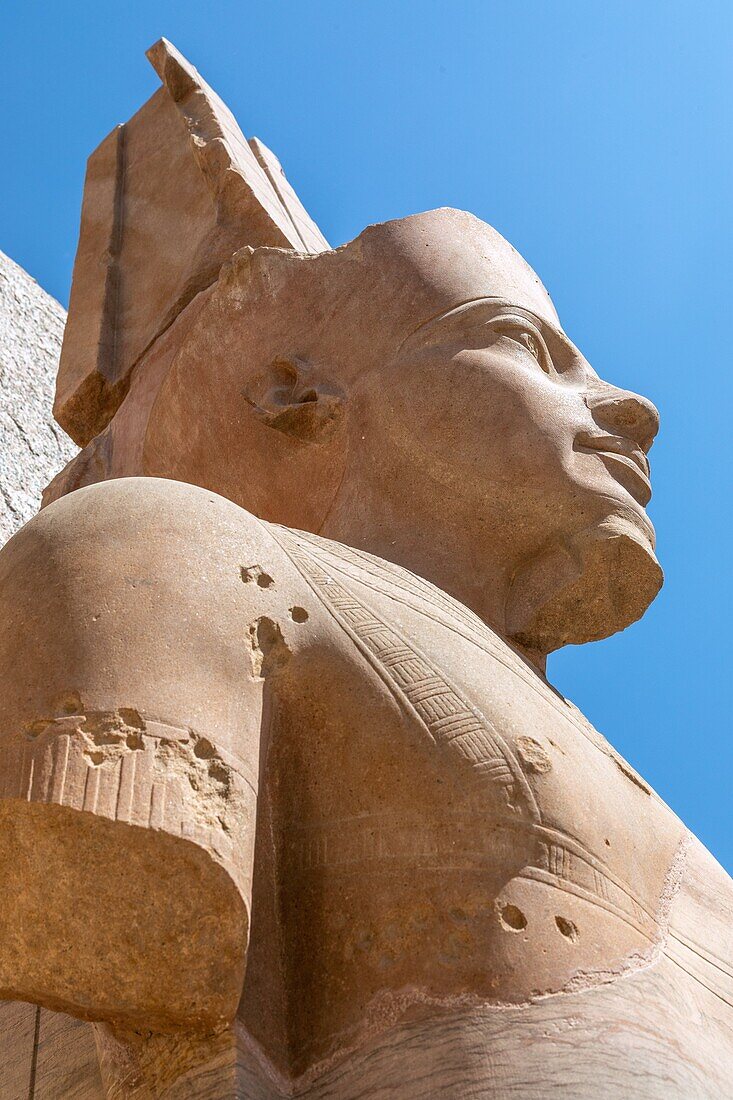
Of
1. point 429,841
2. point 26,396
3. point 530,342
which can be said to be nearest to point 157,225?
point 530,342

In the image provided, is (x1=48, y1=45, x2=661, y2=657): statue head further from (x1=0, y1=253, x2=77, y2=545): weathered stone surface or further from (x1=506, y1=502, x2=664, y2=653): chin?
(x1=0, y1=253, x2=77, y2=545): weathered stone surface

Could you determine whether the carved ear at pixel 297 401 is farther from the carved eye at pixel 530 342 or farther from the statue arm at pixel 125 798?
the statue arm at pixel 125 798

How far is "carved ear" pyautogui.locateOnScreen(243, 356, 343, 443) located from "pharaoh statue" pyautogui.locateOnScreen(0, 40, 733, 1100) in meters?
0.15

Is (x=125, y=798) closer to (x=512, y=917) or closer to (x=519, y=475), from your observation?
(x=512, y=917)

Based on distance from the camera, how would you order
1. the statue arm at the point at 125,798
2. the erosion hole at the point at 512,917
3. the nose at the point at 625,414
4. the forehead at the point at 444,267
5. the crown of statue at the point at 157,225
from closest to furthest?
the statue arm at the point at 125,798 → the erosion hole at the point at 512,917 → the nose at the point at 625,414 → the forehead at the point at 444,267 → the crown of statue at the point at 157,225

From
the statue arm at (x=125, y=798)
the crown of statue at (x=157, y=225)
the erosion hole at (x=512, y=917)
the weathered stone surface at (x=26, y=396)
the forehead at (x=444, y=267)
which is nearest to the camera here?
the statue arm at (x=125, y=798)

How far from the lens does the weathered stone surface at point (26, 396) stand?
7449 mm

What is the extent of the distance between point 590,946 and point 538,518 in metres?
1.10

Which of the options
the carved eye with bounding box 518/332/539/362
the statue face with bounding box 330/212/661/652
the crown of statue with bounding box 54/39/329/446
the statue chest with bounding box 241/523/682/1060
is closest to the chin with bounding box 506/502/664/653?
the statue face with bounding box 330/212/661/652

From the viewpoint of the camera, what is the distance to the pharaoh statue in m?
2.08

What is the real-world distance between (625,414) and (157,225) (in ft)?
6.20

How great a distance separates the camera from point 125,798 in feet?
6.75

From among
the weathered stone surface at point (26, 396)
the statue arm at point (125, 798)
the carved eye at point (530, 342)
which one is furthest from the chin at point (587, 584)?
the weathered stone surface at point (26, 396)

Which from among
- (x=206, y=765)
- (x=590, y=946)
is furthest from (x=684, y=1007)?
(x=206, y=765)
